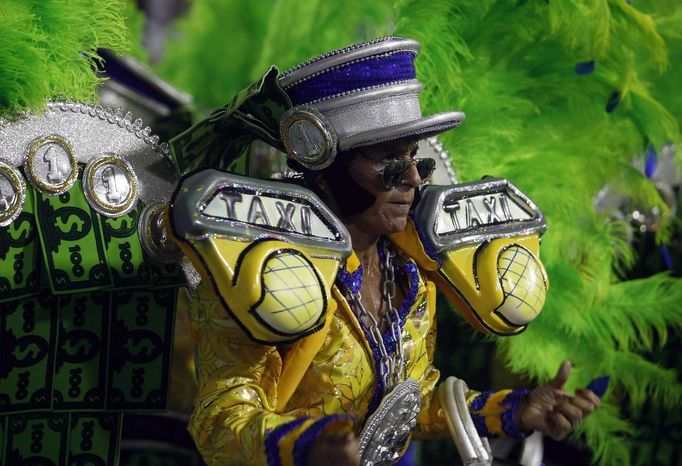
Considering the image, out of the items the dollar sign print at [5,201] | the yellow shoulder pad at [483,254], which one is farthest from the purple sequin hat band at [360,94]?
the dollar sign print at [5,201]

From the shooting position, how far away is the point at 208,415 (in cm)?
171

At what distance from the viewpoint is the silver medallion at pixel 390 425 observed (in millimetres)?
1836

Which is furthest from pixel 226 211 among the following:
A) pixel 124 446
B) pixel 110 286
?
pixel 124 446

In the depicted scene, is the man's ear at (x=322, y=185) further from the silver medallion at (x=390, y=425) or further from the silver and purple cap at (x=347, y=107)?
the silver medallion at (x=390, y=425)

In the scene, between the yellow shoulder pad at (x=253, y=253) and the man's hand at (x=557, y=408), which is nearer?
the yellow shoulder pad at (x=253, y=253)

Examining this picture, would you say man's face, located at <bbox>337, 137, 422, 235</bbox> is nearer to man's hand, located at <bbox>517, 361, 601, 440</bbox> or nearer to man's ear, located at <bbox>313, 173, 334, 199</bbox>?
man's ear, located at <bbox>313, 173, 334, 199</bbox>

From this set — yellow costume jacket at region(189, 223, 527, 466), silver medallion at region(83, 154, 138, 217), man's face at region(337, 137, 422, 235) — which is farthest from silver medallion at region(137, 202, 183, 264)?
man's face at region(337, 137, 422, 235)

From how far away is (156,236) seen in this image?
6.82 ft

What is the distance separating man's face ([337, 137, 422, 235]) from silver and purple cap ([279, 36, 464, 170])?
2.0 inches

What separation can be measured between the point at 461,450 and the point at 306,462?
509 mm

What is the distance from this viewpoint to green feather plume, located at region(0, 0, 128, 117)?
1.89 m

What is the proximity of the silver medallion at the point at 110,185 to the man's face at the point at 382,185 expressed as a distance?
456 millimetres

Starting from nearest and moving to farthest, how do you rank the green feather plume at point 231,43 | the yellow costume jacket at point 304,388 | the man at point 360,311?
the yellow costume jacket at point 304,388, the man at point 360,311, the green feather plume at point 231,43

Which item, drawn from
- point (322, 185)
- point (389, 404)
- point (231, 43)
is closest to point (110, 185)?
point (322, 185)
